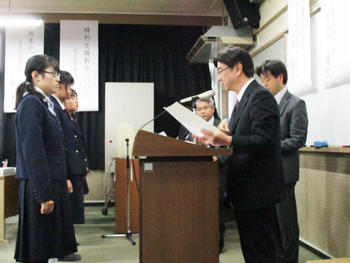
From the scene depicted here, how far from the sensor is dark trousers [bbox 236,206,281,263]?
1.49m

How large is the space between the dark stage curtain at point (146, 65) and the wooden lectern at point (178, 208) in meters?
4.54

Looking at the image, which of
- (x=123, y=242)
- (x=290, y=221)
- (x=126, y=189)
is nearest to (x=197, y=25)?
(x=126, y=189)

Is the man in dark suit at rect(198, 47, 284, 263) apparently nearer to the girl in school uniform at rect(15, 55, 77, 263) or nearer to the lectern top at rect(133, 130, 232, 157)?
the lectern top at rect(133, 130, 232, 157)

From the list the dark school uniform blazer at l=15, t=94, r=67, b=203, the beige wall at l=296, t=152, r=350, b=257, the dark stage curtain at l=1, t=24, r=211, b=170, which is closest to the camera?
→ the dark school uniform blazer at l=15, t=94, r=67, b=203

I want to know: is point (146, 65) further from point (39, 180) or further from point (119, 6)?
point (39, 180)

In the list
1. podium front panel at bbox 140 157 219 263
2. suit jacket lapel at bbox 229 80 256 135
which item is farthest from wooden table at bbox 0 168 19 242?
suit jacket lapel at bbox 229 80 256 135

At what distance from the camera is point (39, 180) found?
172 cm

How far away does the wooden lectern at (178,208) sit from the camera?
1.51 metres

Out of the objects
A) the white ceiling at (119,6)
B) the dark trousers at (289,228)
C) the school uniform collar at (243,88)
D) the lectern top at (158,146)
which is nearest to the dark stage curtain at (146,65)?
the white ceiling at (119,6)

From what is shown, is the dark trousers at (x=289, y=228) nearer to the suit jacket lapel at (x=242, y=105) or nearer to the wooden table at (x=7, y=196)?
the suit jacket lapel at (x=242, y=105)

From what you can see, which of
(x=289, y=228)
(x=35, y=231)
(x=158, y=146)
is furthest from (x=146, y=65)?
(x=158, y=146)

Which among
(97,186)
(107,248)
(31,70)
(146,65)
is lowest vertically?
(107,248)

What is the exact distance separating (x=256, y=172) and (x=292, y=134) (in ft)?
2.79

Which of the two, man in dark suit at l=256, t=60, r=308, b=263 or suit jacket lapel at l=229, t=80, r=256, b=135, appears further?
man in dark suit at l=256, t=60, r=308, b=263
